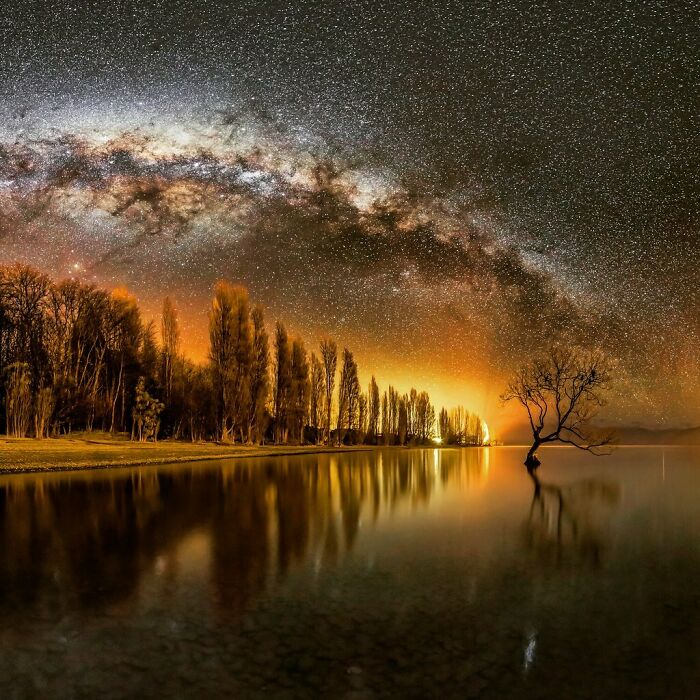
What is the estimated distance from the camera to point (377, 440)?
311 feet

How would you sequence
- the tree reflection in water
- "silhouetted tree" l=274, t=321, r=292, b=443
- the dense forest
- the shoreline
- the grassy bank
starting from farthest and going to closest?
"silhouetted tree" l=274, t=321, r=292, b=443 < the dense forest < the grassy bank < the shoreline < the tree reflection in water

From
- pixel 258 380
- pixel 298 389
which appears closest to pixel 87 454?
pixel 258 380

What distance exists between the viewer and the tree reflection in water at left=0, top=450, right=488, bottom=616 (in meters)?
7.01

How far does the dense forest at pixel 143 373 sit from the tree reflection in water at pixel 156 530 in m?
25.8

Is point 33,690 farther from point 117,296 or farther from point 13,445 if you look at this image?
point 117,296

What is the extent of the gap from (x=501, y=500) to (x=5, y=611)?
1406 cm

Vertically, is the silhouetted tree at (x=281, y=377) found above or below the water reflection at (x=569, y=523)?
above

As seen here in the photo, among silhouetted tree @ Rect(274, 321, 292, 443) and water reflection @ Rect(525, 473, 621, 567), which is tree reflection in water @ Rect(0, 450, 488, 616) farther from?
silhouetted tree @ Rect(274, 321, 292, 443)

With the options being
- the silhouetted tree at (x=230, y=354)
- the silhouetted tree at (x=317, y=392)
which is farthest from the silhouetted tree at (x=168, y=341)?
the silhouetted tree at (x=317, y=392)

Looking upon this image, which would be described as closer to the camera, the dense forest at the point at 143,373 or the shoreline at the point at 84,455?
the shoreline at the point at 84,455

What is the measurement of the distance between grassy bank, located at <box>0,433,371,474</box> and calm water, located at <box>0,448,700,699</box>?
49.0ft

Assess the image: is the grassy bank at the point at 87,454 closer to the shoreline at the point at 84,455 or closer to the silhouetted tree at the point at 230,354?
the shoreline at the point at 84,455

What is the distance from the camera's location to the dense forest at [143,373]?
153ft

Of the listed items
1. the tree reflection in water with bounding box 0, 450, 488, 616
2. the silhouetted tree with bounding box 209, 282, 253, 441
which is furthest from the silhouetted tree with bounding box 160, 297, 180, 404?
the tree reflection in water with bounding box 0, 450, 488, 616
